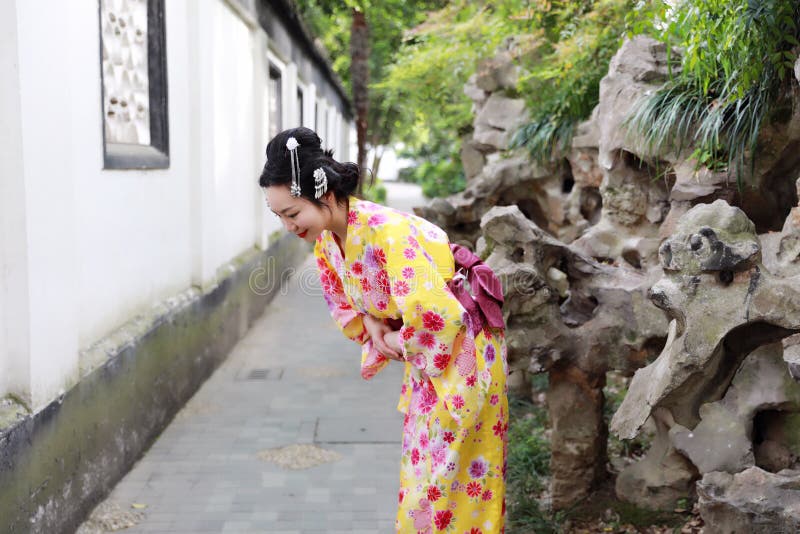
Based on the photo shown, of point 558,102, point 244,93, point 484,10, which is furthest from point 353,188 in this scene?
point 244,93

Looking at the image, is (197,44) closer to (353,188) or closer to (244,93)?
(244,93)

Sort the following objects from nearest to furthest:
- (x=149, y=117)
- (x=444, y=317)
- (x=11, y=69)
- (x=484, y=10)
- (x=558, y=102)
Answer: (x=444, y=317) < (x=11, y=69) < (x=149, y=117) < (x=558, y=102) < (x=484, y=10)

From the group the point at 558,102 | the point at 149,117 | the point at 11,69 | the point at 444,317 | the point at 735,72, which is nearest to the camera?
the point at 444,317

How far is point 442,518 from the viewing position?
303cm

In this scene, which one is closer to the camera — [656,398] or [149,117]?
[656,398]

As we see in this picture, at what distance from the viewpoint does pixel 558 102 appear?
718 centimetres

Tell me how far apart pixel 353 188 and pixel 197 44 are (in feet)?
16.0

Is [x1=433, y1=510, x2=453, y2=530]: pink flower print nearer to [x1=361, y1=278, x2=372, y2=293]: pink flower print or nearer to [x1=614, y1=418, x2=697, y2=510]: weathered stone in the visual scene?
[x1=361, y1=278, x2=372, y2=293]: pink flower print

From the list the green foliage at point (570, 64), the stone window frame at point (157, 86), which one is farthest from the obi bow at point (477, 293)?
the stone window frame at point (157, 86)

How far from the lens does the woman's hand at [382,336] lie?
311cm

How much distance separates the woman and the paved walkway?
1.59 metres

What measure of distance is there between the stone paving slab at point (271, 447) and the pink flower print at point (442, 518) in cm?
155

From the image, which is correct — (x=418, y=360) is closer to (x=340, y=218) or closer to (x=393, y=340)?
(x=393, y=340)

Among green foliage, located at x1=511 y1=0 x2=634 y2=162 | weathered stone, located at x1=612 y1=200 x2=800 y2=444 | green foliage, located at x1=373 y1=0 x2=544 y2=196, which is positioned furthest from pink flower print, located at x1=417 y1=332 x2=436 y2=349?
green foliage, located at x1=373 y1=0 x2=544 y2=196
